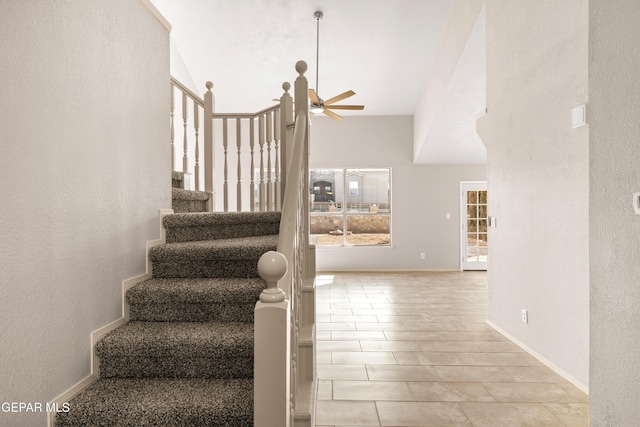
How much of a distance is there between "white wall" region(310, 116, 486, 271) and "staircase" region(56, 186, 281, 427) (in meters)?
5.61

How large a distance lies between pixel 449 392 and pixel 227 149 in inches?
188

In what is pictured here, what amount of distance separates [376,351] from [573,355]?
1.51 m

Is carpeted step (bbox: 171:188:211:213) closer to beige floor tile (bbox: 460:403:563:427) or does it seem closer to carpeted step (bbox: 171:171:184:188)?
carpeted step (bbox: 171:171:184:188)

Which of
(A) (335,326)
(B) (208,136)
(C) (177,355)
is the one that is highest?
(B) (208,136)

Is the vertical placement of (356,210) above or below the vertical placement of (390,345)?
above

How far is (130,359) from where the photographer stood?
79.0 inches

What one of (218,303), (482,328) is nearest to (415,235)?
(482,328)

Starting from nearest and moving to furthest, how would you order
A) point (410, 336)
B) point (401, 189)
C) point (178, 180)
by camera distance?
1. point (178, 180)
2. point (410, 336)
3. point (401, 189)

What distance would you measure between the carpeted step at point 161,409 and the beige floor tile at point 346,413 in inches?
30.2

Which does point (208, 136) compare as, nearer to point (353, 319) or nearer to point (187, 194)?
point (187, 194)

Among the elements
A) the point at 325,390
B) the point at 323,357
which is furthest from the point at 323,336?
the point at 325,390

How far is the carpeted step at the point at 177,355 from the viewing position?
6.47ft

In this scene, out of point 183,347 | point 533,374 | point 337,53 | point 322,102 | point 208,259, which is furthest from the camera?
point 337,53

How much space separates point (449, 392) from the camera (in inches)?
105
